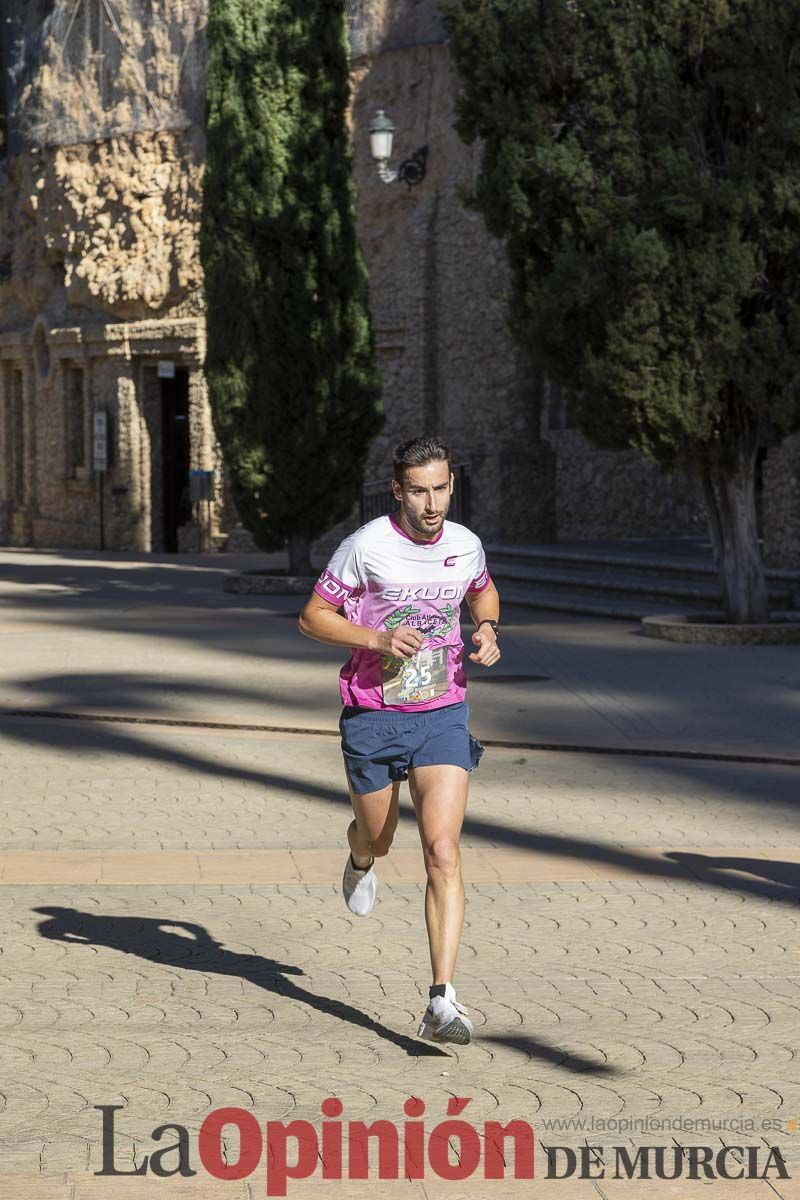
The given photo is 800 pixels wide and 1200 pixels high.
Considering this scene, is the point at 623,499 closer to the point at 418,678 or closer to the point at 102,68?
the point at 102,68

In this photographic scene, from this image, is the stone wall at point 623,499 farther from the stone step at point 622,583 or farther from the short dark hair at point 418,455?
the short dark hair at point 418,455

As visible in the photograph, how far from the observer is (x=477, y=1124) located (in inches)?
198

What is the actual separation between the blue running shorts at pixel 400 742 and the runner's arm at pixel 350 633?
25cm

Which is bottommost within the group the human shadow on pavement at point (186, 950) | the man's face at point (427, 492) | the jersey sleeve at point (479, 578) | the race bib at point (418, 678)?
the human shadow on pavement at point (186, 950)

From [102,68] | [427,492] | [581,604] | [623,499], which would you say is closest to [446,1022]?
[427,492]

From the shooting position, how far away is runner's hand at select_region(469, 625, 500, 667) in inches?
230

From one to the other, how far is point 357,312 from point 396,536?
60.2ft

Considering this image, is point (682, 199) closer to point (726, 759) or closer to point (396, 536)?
point (726, 759)

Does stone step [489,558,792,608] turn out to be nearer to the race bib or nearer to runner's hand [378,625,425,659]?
the race bib

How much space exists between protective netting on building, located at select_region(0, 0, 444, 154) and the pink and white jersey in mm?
28583

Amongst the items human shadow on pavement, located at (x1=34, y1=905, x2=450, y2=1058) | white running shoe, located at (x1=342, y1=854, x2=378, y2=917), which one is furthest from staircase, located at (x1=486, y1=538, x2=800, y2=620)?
white running shoe, located at (x1=342, y1=854, x2=378, y2=917)

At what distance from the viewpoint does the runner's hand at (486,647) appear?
584 centimetres

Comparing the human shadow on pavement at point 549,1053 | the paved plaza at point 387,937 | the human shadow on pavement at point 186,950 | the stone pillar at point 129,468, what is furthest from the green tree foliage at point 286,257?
the human shadow on pavement at point 549,1053

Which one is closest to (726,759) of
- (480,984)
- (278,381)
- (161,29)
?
(480,984)
